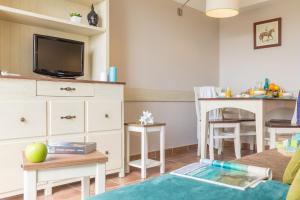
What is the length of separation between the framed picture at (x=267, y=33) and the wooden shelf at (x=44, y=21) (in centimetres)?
266

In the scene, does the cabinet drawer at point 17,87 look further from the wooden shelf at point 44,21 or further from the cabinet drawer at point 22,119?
the wooden shelf at point 44,21

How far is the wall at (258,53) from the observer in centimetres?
387

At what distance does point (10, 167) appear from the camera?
1962 mm

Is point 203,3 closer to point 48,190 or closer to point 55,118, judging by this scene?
point 55,118

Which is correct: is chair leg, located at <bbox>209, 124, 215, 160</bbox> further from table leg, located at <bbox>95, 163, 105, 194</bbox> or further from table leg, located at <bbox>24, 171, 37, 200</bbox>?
table leg, located at <bbox>24, 171, 37, 200</bbox>

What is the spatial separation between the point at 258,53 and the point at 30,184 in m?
3.96

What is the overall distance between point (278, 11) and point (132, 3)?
2239mm

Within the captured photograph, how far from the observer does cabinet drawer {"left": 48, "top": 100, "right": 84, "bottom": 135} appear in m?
2.19

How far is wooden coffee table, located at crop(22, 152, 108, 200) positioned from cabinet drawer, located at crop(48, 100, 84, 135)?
3.15 ft

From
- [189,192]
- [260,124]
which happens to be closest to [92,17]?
[260,124]

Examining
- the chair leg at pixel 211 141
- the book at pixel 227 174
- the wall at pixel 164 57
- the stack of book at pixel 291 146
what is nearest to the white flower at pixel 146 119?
the wall at pixel 164 57

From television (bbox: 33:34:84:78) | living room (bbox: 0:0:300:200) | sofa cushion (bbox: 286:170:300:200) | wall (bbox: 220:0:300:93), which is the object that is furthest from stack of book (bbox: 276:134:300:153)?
wall (bbox: 220:0:300:93)

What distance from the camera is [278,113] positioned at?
13.1 feet

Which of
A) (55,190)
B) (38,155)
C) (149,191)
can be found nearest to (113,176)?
(55,190)
